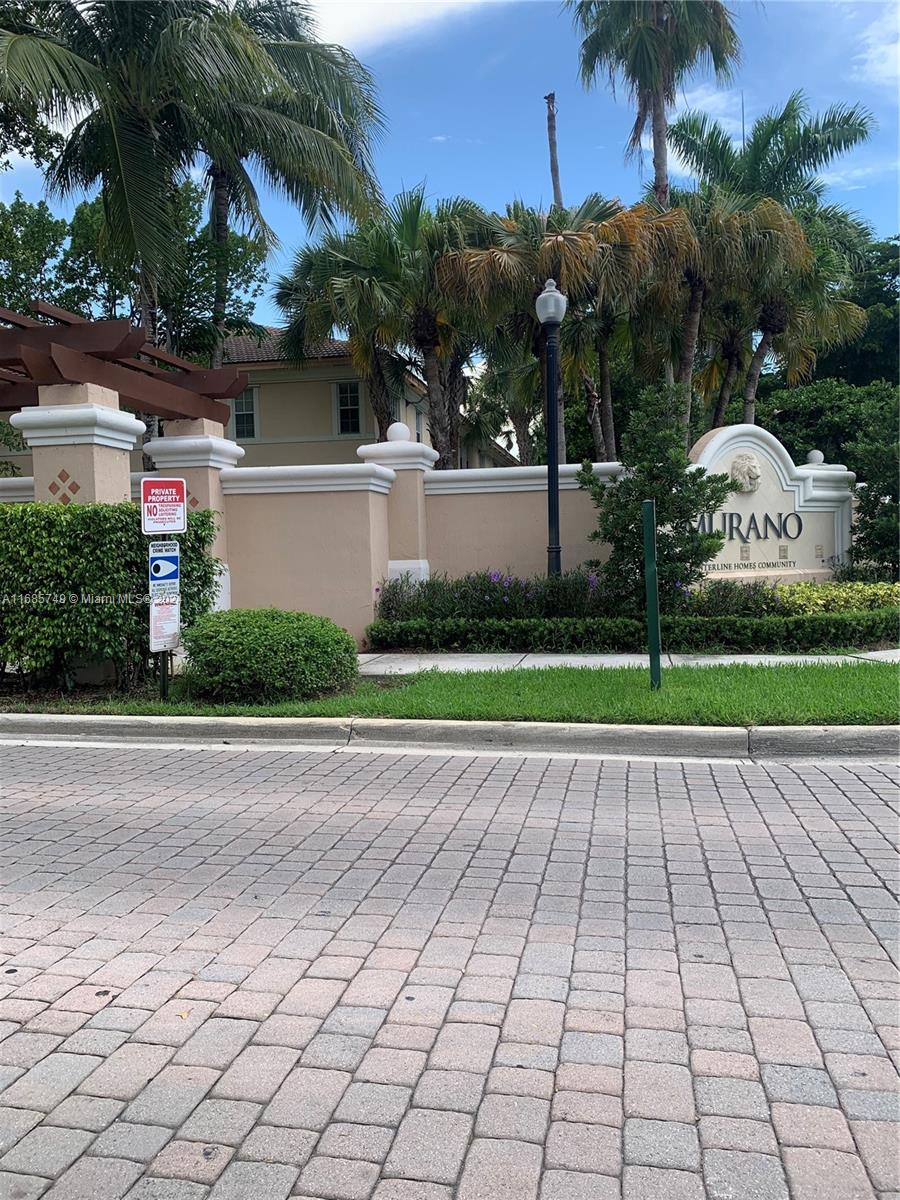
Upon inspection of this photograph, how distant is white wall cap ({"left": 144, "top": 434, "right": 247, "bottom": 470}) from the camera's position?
12992 millimetres

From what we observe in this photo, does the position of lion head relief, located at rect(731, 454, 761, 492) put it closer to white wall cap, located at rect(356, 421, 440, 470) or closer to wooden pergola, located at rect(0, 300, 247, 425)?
white wall cap, located at rect(356, 421, 440, 470)

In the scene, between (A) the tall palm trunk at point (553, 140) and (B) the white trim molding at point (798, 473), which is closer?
(B) the white trim molding at point (798, 473)

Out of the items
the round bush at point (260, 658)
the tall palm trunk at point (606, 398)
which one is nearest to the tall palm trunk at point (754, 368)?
the tall palm trunk at point (606, 398)

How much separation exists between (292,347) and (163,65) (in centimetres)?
1059

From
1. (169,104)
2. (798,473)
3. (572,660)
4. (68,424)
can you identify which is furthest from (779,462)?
(169,104)

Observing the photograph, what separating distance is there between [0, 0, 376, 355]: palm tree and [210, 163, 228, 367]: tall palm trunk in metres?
1.47

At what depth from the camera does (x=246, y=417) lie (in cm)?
2916

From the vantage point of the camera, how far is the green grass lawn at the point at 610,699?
773 centimetres

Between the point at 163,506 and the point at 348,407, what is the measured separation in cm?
1983

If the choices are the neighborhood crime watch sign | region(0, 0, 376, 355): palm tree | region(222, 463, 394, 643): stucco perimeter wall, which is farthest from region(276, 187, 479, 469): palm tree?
the neighborhood crime watch sign

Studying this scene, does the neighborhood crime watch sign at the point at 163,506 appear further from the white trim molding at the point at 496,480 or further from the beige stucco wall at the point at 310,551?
the white trim molding at the point at 496,480

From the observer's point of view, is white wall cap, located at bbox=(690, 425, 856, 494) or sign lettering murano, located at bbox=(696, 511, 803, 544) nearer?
white wall cap, located at bbox=(690, 425, 856, 494)

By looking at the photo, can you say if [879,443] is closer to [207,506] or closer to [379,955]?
[207,506]

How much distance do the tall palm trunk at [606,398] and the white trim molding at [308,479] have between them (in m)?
8.63
